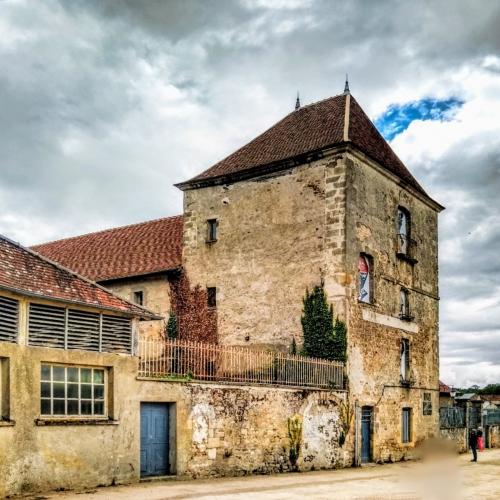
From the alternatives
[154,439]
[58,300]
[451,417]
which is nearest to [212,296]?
[154,439]

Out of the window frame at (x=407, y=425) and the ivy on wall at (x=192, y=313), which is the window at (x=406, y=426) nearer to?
the window frame at (x=407, y=425)

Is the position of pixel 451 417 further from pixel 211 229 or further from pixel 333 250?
pixel 211 229

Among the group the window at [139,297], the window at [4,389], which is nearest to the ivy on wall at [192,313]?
the window at [139,297]

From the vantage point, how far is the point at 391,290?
30.1m

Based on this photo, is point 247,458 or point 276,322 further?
point 276,322

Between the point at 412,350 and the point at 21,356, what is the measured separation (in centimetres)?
1953

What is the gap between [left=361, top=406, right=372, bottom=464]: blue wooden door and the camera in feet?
88.6

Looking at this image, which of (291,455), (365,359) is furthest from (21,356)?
(365,359)

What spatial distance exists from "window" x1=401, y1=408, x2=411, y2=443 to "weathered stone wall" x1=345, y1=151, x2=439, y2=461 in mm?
189

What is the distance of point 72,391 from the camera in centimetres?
1767

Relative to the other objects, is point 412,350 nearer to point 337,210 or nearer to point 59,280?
point 337,210

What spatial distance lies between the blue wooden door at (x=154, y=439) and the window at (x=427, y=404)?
15745 mm

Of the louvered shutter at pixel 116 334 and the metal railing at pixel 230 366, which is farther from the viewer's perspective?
the metal railing at pixel 230 366

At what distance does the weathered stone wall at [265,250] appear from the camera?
90.7 feet
